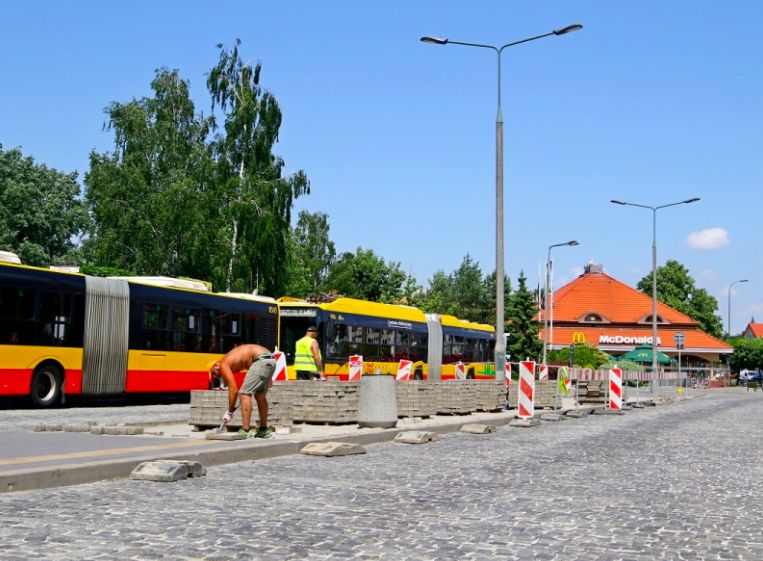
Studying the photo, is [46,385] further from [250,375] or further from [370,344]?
[370,344]

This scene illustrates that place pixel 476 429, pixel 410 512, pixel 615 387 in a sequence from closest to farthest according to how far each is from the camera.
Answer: pixel 410 512 → pixel 476 429 → pixel 615 387

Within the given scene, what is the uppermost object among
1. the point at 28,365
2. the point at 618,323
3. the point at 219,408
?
the point at 618,323

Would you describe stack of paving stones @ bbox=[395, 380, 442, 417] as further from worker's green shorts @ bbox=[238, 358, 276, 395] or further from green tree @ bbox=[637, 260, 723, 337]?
green tree @ bbox=[637, 260, 723, 337]

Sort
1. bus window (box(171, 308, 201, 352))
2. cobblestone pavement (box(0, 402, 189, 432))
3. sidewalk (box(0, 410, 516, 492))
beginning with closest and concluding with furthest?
sidewalk (box(0, 410, 516, 492)) → cobblestone pavement (box(0, 402, 189, 432)) → bus window (box(171, 308, 201, 352))

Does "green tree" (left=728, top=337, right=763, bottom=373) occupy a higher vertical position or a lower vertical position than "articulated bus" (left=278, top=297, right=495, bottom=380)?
higher

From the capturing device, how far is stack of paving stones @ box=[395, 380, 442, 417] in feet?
70.8

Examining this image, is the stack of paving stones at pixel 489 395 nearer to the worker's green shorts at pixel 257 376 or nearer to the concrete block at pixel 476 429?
the concrete block at pixel 476 429

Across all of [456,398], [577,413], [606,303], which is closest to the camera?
[456,398]

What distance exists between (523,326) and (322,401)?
69.1 meters

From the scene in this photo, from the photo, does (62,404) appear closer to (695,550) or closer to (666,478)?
(666,478)

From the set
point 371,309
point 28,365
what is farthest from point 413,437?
point 371,309

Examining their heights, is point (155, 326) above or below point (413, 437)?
above

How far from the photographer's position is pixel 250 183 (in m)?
53.8

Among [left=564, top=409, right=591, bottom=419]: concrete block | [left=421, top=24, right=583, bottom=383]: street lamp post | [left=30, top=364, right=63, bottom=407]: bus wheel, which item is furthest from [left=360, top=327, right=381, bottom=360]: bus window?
[left=30, top=364, right=63, bottom=407]: bus wheel
